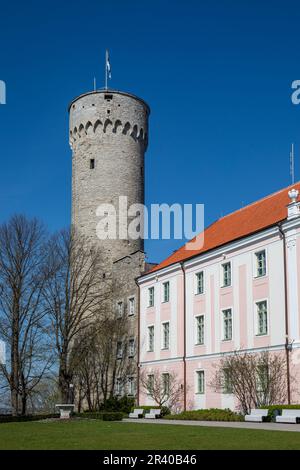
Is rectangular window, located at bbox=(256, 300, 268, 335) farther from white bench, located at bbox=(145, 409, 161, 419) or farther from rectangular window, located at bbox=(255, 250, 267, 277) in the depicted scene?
white bench, located at bbox=(145, 409, 161, 419)

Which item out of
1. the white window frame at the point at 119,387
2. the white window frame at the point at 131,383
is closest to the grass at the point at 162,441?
the white window frame at the point at 131,383

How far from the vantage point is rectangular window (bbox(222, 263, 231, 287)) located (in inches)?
1368

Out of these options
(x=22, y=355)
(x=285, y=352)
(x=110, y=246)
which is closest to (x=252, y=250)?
(x=285, y=352)

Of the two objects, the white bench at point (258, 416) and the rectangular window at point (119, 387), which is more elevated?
the rectangular window at point (119, 387)

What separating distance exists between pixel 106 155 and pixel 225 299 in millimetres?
22328

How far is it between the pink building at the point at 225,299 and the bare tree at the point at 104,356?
2.49 metres

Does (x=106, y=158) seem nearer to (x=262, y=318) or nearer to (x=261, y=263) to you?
(x=261, y=263)

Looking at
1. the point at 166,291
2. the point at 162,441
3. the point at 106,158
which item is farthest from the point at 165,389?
the point at 162,441

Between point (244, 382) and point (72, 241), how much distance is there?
18.4 metres

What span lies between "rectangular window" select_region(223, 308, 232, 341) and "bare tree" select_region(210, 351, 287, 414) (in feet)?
5.05

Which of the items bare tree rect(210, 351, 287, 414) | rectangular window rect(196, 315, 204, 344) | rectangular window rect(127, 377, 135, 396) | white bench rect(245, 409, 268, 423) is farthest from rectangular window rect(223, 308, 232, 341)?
rectangular window rect(127, 377, 135, 396)

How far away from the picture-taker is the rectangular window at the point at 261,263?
32188 millimetres

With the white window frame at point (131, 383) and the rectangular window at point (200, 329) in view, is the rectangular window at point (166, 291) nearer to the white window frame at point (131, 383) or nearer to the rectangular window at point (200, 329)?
the rectangular window at point (200, 329)

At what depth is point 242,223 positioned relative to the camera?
123 feet
